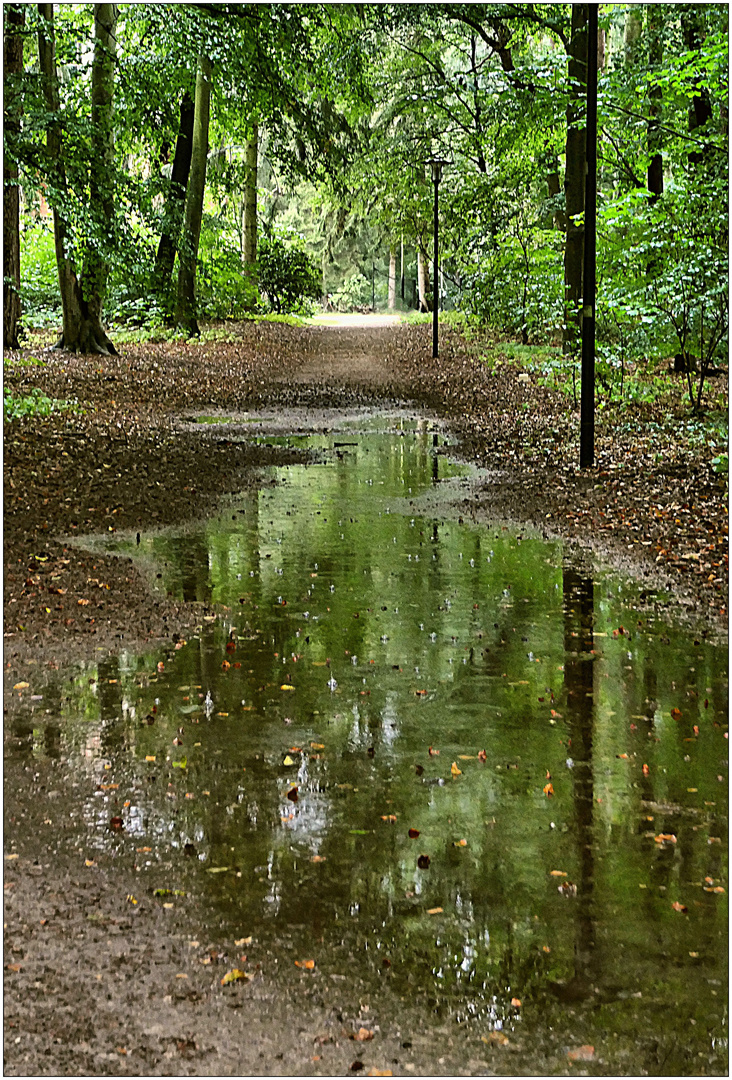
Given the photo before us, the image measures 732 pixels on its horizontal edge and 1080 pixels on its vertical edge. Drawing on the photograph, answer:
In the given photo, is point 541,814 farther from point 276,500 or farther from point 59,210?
point 59,210

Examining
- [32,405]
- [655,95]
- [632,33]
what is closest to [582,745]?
[32,405]

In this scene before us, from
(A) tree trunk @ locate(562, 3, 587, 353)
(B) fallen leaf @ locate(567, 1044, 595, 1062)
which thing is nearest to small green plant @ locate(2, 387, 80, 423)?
(A) tree trunk @ locate(562, 3, 587, 353)

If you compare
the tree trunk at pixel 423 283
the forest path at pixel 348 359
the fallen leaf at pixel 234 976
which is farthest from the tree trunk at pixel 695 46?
the tree trunk at pixel 423 283

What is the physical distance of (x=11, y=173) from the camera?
14.5 metres

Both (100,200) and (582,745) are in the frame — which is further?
(100,200)

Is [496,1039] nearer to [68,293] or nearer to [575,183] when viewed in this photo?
[575,183]

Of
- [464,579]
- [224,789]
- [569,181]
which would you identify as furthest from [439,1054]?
[569,181]

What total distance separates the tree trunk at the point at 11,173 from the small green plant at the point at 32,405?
295cm

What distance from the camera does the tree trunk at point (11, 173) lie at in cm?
1549

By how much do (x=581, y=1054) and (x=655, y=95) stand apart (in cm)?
2237

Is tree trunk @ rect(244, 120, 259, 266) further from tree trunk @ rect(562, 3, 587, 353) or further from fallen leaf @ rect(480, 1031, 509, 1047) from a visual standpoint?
fallen leaf @ rect(480, 1031, 509, 1047)

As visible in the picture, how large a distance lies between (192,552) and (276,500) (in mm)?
2417

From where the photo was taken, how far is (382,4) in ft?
84.3

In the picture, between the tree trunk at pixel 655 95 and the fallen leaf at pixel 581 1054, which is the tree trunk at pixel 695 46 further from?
the fallen leaf at pixel 581 1054
